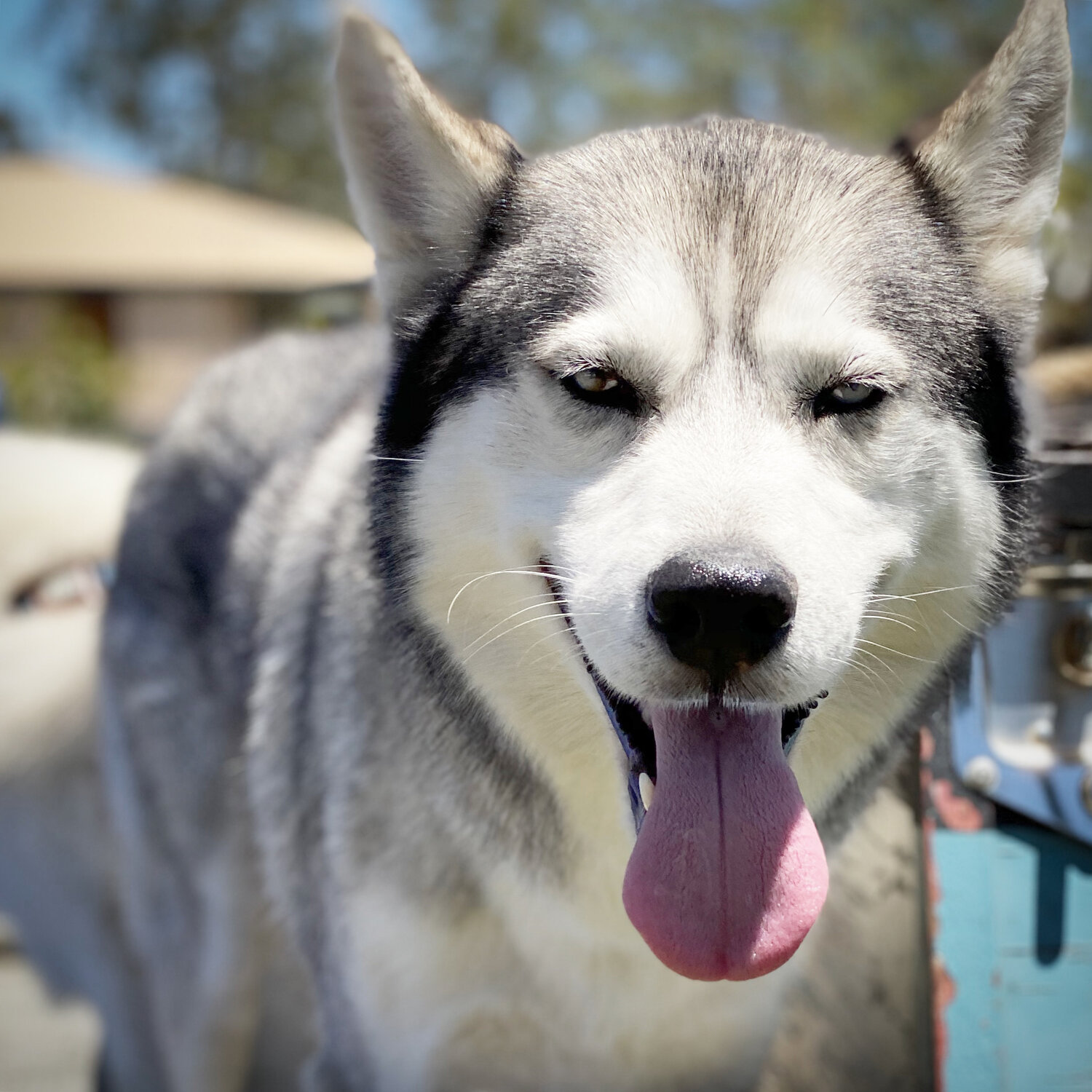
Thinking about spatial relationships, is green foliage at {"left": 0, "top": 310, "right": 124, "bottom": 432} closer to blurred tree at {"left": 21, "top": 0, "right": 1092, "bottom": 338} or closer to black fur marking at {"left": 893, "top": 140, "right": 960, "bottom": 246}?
blurred tree at {"left": 21, "top": 0, "right": 1092, "bottom": 338}

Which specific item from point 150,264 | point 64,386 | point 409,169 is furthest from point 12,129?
point 409,169

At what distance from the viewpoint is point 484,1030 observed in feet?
6.42

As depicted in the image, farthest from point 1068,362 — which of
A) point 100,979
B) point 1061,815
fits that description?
point 100,979

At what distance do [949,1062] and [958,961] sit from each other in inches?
7.5

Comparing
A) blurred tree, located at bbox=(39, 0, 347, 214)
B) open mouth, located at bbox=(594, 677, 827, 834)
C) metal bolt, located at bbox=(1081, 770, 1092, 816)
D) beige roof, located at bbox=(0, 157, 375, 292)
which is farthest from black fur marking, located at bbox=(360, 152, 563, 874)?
blurred tree, located at bbox=(39, 0, 347, 214)

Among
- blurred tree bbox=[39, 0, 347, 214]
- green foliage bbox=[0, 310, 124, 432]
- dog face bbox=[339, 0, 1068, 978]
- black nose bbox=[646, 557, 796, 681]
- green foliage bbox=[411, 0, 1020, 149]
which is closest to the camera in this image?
black nose bbox=[646, 557, 796, 681]

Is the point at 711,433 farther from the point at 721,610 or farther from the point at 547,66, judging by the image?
the point at 547,66

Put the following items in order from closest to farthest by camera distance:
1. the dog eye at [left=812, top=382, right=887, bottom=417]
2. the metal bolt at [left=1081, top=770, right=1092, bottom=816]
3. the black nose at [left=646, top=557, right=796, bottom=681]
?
1. the black nose at [left=646, top=557, right=796, bottom=681]
2. the dog eye at [left=812, top=382, right=887, bottom=417]
3. the metal bolt at [left=1081, top=770, right=1092, bottom=816]

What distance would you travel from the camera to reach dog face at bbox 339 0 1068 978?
1419 millimetres

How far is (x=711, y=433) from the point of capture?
1.48 m

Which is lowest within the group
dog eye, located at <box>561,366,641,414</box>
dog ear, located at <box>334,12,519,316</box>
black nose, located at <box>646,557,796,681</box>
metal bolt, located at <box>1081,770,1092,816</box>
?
metal bolt, located at <box>1081,770,1092,816</box>

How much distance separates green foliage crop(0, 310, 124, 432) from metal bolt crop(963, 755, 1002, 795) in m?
15.1

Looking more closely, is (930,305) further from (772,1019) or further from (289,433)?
(289,433)

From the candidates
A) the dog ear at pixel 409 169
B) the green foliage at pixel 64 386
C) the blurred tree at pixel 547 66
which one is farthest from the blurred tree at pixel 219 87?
the dog ear at pixel 409 169
